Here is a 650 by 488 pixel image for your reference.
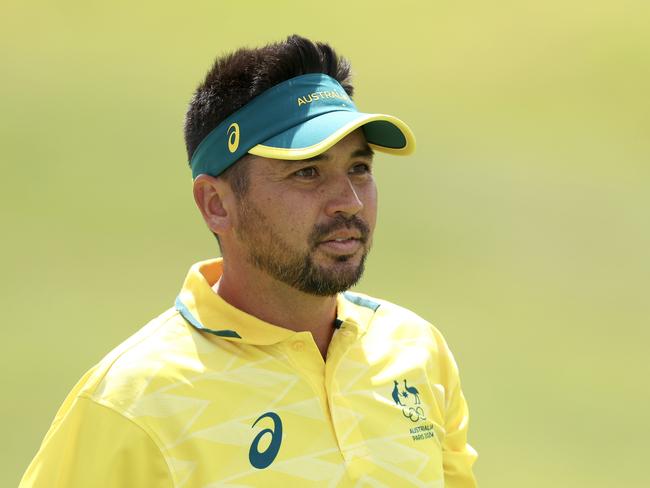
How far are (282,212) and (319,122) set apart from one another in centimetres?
21

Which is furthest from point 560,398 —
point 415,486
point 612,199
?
point 415,486

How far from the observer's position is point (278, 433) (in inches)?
83.4

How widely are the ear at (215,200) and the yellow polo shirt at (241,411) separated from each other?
0.38 ft

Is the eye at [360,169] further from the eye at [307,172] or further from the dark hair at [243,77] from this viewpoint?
the dark hair at [243,77]

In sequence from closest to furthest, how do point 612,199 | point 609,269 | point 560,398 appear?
point 560,398, point 609,269, point 612,199

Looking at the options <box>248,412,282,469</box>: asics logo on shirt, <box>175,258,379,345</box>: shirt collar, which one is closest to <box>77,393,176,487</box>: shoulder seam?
<box>248,412,282,469</box>: asics logo on shirt

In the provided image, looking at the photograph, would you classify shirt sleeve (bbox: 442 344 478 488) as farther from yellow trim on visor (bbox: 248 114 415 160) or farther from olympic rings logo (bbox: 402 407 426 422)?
yellow trim on visor (bbox: 248 114 415 160)

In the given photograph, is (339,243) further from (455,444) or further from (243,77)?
(455,444)

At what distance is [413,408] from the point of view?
7.71 ft

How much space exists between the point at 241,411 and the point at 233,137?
1.93 feet

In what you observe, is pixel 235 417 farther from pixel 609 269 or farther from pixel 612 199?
pixel 612 199

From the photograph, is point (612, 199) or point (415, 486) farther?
point (612, 199)

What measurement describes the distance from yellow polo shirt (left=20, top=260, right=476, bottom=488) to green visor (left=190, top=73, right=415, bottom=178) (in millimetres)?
292

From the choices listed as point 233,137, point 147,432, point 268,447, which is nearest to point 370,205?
point 233,137
